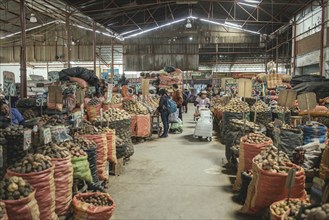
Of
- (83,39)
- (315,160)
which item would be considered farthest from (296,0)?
(83,39)

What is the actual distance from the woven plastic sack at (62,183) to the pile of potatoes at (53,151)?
0.10 m

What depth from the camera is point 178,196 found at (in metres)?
4.97

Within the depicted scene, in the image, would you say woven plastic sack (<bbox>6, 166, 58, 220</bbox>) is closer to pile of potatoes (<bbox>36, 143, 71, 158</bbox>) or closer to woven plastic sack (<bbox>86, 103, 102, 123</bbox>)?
pile of potatoes (<bbox>36, 143, 71, 158</bbox>)

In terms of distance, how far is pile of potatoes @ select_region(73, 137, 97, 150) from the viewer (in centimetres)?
472

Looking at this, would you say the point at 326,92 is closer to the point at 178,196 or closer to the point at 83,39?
the point at 178,196

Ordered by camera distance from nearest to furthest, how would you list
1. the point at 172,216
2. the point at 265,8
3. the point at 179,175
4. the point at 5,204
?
the point at 5,204, the point at 172,216, the point at 179,175, the point at 265,8

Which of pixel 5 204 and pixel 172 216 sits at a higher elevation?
pixel 5 204

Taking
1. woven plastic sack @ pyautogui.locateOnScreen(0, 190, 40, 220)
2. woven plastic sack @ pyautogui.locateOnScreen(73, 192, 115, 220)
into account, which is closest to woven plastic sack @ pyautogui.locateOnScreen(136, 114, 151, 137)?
woven plastic sack @ pyautogui.locateOnScreen(73, 192, 115, 220)

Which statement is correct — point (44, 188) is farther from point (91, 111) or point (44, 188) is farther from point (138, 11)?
point (138, 11)

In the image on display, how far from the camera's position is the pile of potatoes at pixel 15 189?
2905 mm

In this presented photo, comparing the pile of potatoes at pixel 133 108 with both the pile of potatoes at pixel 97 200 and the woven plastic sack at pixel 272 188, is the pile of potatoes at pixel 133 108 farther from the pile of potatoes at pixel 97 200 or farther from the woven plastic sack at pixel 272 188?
the woven plastic sack at pixel 272 188

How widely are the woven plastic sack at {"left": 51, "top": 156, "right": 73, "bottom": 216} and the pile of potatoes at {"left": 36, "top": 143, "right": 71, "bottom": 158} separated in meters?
0.10

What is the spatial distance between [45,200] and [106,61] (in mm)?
24065

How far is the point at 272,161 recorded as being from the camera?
161 inches
